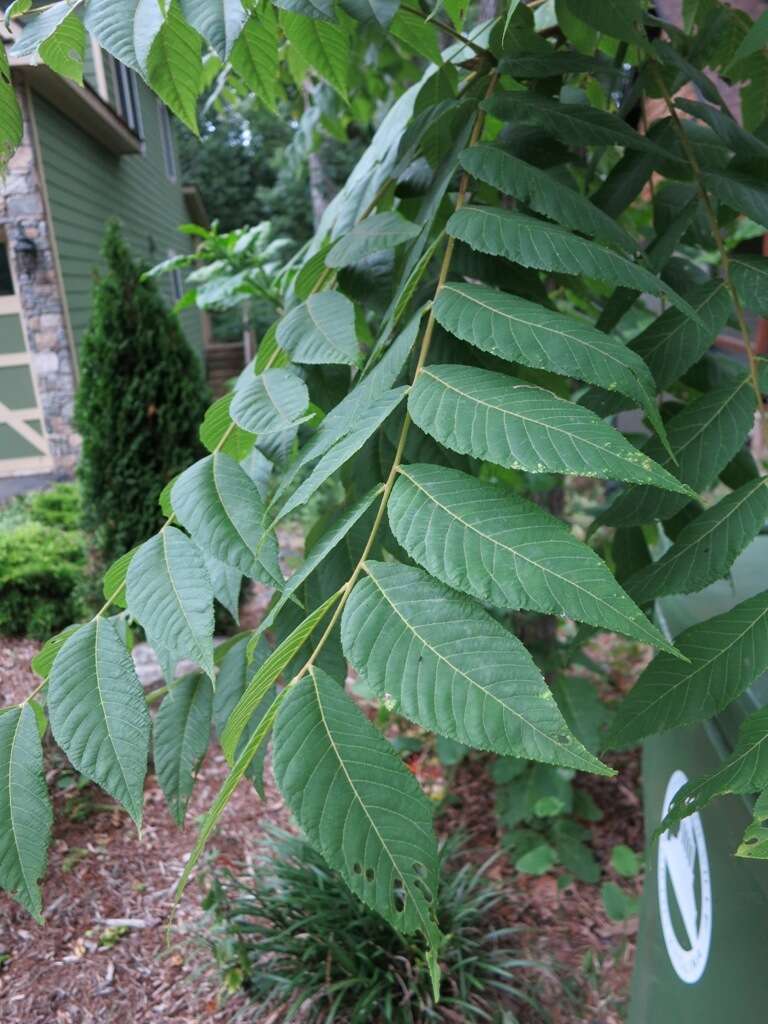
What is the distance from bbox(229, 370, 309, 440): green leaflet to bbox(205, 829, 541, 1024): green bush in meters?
1.91

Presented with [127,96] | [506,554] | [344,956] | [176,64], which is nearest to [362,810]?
[506,554]

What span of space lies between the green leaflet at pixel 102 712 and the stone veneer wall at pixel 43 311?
6.64m

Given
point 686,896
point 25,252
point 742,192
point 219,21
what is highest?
point 25,252

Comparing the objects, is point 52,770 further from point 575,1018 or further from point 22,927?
point 575,1018

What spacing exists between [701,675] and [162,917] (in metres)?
2.75

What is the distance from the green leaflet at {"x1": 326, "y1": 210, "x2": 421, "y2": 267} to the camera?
3.57 ft

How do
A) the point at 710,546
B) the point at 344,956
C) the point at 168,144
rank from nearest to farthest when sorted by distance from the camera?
the point at 710,546, the point at 344,956, the point at 168,144

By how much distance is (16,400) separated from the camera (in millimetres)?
7625

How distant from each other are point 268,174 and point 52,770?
2509 cm

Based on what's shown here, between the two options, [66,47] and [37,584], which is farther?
[37,584]

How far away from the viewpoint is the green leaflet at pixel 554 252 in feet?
2.90

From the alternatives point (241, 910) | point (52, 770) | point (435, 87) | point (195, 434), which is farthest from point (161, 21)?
point (195, 434)

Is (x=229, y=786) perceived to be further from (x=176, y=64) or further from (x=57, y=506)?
(x=57, y=506)

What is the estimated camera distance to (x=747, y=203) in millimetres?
1091
